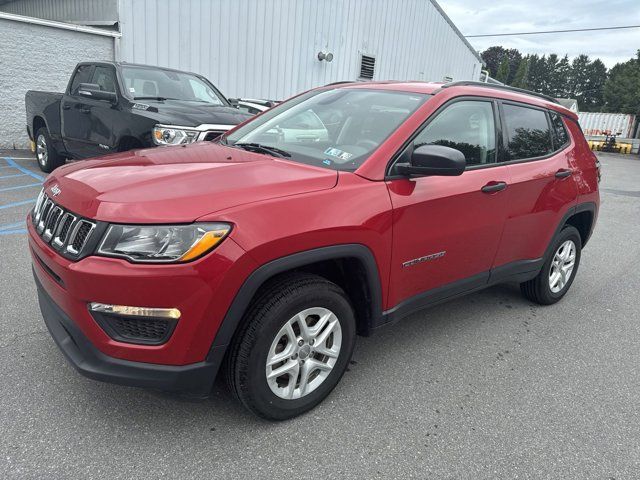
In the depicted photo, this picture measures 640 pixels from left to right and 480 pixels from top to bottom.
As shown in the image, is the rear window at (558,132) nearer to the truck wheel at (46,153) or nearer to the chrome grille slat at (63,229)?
the chrome grille slat at (63,229)

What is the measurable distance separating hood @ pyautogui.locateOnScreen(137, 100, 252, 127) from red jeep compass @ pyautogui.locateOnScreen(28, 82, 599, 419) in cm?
249

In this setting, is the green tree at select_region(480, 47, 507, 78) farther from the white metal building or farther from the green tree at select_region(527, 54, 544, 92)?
the white metal building

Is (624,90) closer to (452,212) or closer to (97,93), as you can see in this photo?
(97,93)

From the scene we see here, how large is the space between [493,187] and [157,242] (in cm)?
217

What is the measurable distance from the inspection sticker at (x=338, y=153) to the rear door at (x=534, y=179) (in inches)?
50.1

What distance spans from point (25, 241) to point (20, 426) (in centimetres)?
306

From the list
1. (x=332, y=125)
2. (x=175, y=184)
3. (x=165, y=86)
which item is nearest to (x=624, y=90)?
(x=165, y=86)

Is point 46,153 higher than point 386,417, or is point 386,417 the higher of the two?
point 46,153

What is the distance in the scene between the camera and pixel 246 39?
1298 centimetres

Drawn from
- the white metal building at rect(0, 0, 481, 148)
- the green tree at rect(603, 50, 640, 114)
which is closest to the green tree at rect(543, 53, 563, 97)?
the green tree at rect(603, 50, 640, 114)

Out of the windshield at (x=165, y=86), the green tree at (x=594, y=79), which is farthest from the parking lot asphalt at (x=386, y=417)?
the green tree at (x=594, y=79)

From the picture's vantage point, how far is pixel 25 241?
16.0 feet

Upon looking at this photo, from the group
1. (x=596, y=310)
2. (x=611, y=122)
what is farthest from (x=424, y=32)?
(x=611, y=122)

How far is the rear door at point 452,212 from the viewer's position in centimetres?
271
